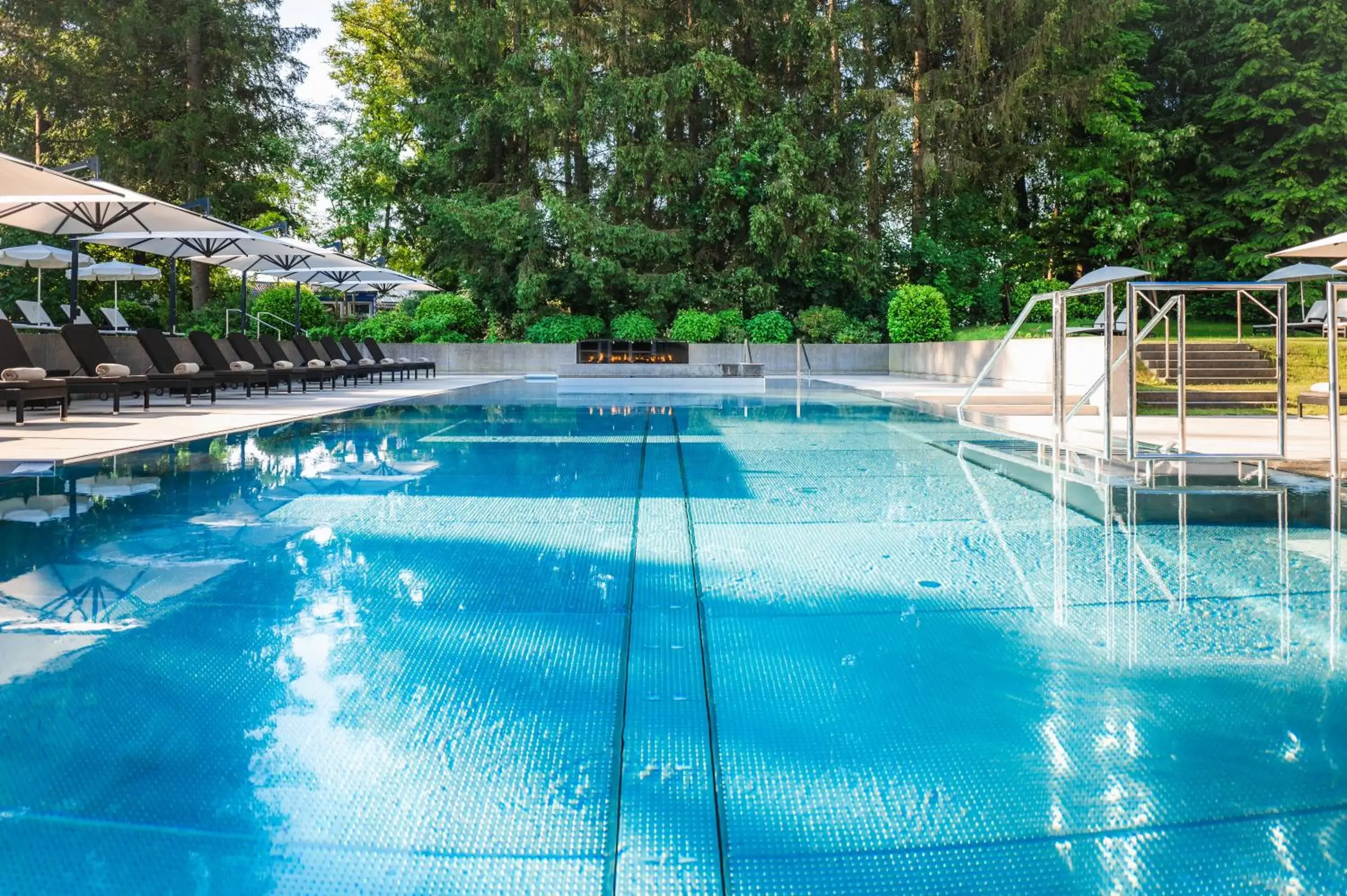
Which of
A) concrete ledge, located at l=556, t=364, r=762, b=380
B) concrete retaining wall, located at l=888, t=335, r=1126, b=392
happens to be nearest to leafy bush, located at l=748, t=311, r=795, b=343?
concrete ledge, located at l=556, t=364, r=762, b=380

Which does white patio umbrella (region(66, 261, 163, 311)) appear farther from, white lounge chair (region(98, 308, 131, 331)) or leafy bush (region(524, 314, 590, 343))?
leafy bush (region(524, 314, 590, 343))

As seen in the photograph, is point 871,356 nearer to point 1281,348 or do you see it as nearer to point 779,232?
point 779,232

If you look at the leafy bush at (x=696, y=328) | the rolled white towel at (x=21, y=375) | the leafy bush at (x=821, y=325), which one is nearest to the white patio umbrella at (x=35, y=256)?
the rolled white towel at (x=21, y=375)

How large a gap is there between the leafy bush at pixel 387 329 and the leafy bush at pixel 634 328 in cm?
584

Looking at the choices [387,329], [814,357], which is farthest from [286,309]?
[814,357]

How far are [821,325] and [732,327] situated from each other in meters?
2.54

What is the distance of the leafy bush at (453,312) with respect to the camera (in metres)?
29.4

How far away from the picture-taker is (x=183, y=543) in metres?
4.98

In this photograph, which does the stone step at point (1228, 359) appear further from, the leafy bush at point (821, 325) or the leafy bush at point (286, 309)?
the leafy bush at point (286, 309)

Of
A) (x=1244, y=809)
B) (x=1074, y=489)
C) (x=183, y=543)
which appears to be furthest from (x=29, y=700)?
(x=1074, y=489)

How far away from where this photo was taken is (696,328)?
2869 cm

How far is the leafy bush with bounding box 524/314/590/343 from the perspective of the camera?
2909 centimetres

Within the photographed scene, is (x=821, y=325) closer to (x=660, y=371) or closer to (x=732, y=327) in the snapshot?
(x=732, y=327)

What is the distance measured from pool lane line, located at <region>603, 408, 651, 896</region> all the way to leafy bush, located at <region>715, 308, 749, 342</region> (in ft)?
79.4
